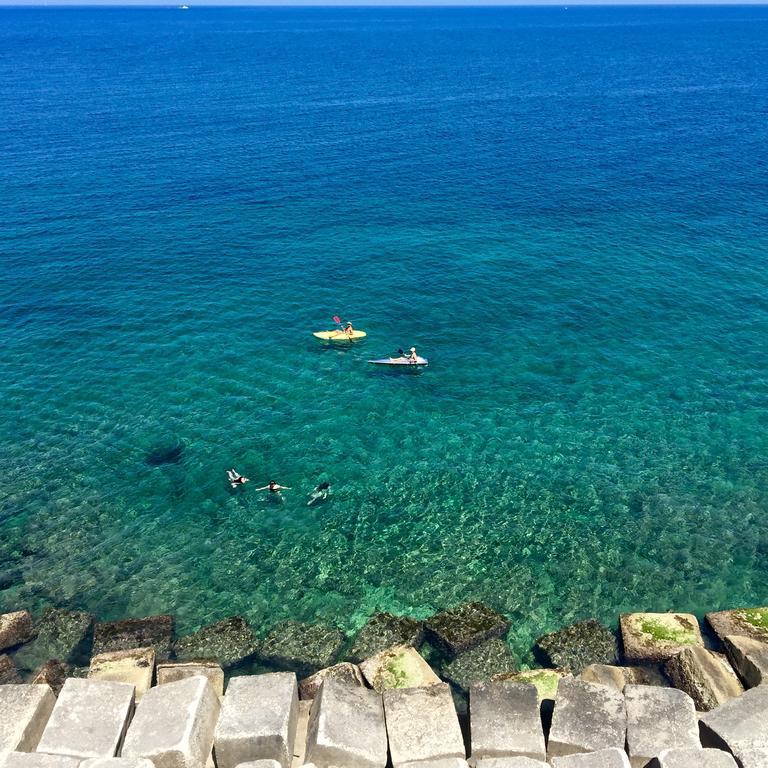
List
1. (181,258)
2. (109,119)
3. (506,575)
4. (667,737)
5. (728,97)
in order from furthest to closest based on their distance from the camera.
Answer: (728,97) < (109,119) < (181,258) < (506,575) < (667,737)

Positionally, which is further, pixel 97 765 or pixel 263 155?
pixel 263 155

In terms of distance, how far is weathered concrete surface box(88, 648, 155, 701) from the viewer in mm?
26156

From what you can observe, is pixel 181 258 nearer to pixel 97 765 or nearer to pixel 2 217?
pixel 2 217

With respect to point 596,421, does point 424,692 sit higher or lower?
higher

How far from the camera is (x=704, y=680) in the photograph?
25.4 meters

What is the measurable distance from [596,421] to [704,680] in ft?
65.9

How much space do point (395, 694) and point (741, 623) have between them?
15.6 m

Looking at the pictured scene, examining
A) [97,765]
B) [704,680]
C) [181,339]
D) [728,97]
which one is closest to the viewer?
[97,765]

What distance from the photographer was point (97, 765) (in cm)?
2058

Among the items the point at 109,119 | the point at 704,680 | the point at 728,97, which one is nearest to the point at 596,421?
the point at 704,680

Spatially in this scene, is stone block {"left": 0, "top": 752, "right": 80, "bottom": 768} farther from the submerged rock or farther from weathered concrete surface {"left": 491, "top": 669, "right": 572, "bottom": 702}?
the submerged rock

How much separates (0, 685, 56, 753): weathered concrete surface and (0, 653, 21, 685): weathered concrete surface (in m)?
4.70

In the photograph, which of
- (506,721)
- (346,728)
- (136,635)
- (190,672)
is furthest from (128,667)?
(506,721)

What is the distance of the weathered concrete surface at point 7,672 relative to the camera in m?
27.6
